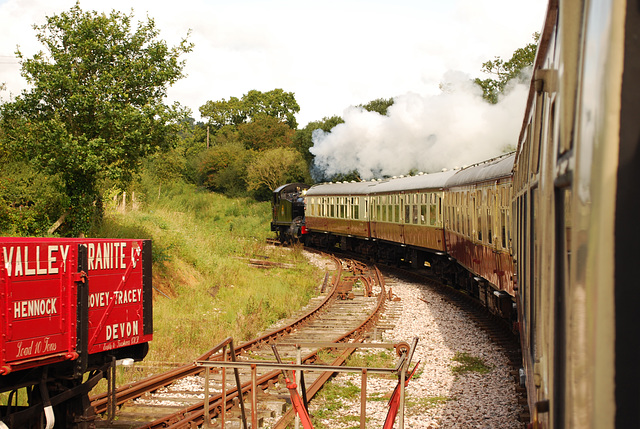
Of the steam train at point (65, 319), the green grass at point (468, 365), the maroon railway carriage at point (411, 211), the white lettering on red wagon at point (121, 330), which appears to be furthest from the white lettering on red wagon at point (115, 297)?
the maroon railway carriage at point (411, 211)

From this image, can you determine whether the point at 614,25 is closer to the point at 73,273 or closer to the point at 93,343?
the point at 73,273

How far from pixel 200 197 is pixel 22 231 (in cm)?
3778

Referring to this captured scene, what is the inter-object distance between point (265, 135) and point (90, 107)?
168 ft

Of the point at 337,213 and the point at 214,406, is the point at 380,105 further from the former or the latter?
the point at 214,406

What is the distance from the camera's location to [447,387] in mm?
9000

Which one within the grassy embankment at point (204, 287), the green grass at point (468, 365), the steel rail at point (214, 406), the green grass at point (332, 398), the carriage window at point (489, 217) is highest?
the carriage window at point (489, 217)

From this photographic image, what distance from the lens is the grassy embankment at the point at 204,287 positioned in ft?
40.5

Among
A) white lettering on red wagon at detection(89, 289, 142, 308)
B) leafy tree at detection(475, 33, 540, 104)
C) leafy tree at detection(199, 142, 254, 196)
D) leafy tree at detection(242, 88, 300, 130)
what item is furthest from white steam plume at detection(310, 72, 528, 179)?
leafy tree at detection(242, 88, 300, 130)

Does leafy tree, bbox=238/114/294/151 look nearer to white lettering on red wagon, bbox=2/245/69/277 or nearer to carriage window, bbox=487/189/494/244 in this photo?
carriage window, bbox=487/189/494/244

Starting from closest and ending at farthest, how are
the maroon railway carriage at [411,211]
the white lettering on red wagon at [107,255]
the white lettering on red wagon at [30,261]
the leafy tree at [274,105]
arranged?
the white lettering on red wagon at [30,261]
the white lettering on red wagon at [107,255]
the maroon railway carriage at [411,211]
the leafy tree at [274,105]

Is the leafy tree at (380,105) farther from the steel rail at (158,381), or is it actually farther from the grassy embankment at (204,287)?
the steel rail at (158,381)

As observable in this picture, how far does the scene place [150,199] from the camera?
3509 cm

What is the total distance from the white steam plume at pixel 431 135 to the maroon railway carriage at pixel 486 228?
53.9ft

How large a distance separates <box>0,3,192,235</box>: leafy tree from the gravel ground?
753 cm
